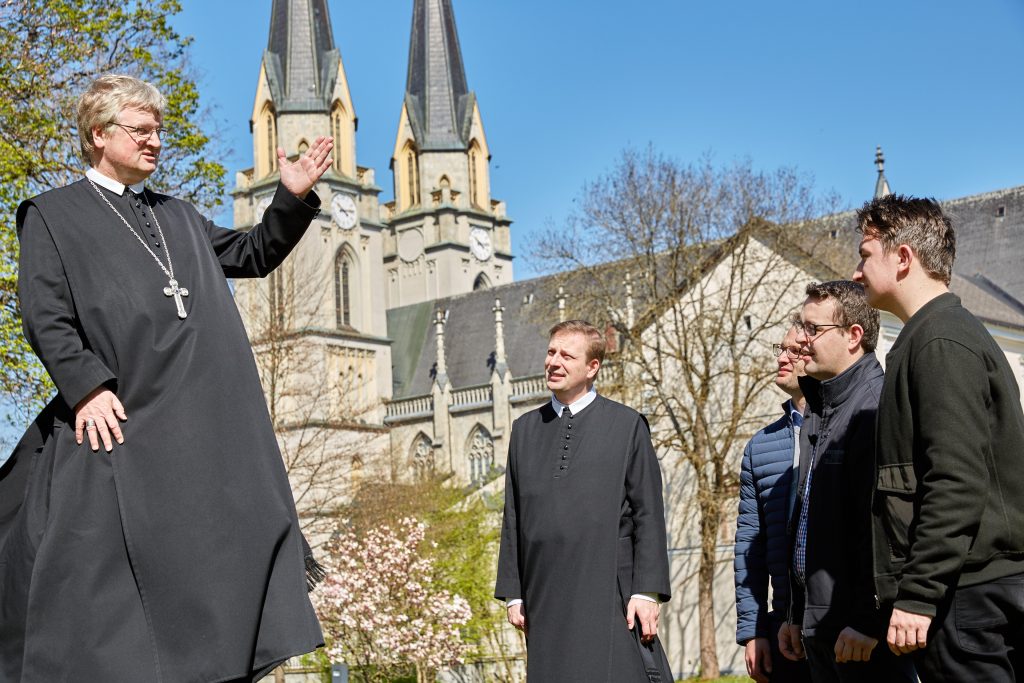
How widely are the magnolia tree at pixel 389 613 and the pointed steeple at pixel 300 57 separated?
4578 cm

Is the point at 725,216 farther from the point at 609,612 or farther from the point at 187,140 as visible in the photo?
the point at 609,612

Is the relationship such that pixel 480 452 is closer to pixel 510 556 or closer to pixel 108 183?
pixel 510 556

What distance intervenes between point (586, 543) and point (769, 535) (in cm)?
97

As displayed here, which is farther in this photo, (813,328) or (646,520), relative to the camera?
(646,520)

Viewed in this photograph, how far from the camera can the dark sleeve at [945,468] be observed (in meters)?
3.94

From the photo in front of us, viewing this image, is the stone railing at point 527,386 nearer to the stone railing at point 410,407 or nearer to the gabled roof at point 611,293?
the gabled roof at point 611,293

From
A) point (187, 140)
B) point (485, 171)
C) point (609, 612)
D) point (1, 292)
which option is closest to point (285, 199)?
point (609, 612)

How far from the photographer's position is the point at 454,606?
22984 mm

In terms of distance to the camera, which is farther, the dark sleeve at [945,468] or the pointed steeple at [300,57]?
the pointed steeple at [300,57]

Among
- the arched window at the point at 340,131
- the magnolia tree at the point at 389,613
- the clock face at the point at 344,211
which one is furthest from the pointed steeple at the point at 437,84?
the magnolia tree at the point at 389,613

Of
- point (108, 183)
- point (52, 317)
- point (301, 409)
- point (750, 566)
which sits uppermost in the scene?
point (301, 409)

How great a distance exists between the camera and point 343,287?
7006 centimetres

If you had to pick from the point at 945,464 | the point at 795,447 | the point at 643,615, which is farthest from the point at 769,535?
the point at 945,464

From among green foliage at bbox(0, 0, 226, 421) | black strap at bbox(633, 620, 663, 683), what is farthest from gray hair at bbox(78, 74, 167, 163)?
green foliage at bbox(0, 0, 226, 421)
